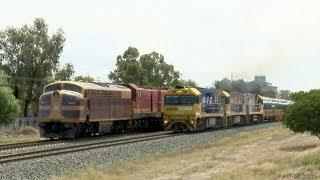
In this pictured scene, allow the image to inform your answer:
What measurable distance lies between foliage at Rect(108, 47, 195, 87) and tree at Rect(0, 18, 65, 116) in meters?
27.4

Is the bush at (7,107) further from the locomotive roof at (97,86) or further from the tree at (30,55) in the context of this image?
A: the tree at (30,55)

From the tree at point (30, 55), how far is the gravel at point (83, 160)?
27.7 meters

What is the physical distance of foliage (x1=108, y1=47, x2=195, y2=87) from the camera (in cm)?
8612

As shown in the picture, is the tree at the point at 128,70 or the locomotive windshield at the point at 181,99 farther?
the tree at the point at 128,70

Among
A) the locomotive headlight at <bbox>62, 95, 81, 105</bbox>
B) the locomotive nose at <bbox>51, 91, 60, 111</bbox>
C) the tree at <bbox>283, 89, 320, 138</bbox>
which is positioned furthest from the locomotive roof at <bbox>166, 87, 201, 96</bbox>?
the locomotive nose at <bbox>51, 91, 60, 111</bbox>

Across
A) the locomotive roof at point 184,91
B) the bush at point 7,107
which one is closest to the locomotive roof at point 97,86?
the locomotive roof at point 184,91

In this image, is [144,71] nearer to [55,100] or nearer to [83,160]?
[55,100]

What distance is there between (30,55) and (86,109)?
24.0 m

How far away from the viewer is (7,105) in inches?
1592

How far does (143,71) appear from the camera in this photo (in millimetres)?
87688

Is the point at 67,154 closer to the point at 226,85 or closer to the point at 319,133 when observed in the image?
the point at 319,133

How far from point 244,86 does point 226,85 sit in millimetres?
19325

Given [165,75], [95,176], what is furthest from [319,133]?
[165,75]

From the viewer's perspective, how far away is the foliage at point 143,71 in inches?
3391
